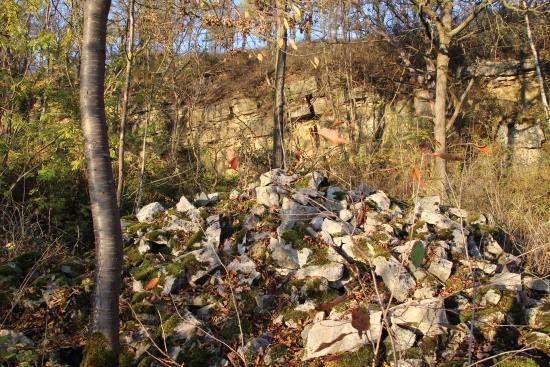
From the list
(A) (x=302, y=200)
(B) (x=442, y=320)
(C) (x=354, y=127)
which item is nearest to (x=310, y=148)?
(C) (x=354, y=127)

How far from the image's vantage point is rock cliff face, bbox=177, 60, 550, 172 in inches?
475

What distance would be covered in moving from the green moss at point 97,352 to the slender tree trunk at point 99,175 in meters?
0.04

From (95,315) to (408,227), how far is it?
354 centimetres

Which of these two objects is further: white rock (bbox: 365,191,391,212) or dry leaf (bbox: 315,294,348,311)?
→ white rock (bbox: 365,191,391,212)

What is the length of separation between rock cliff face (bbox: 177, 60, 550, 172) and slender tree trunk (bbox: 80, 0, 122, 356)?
8.53m

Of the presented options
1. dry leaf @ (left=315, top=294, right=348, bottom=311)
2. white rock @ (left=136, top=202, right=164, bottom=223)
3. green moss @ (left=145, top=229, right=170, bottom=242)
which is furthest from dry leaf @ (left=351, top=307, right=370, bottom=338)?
white rock @ (left=136, top=202, right=164, bottom=223)

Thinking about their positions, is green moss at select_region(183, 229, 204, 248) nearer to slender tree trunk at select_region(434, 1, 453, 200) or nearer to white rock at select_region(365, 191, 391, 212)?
white rock at select_region(365, 191, 391, 212)

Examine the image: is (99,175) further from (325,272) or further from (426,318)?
(426,318)

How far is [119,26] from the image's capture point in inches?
274

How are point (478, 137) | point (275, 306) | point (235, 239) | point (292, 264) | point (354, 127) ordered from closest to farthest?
point (275, 306), point (292, 264), point (235, 239), point (478, 137), point (354, 127)

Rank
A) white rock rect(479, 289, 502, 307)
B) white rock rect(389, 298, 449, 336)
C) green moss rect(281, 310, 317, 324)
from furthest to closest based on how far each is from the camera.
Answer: white rock rect(479, 289, 502, 307)
green moss rect(281, 310, 317, 324)
white rock rect(389, 298, 449, 336)

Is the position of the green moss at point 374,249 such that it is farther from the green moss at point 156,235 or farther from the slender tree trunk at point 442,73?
the slender tree trunk at point 442,73

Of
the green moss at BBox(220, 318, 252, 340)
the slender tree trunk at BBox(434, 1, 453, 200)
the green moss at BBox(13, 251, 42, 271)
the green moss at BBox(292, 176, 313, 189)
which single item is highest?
the slender tree trunk at BBox(434, 1, 453, 200)

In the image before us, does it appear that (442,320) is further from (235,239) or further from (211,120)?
(211,120)
